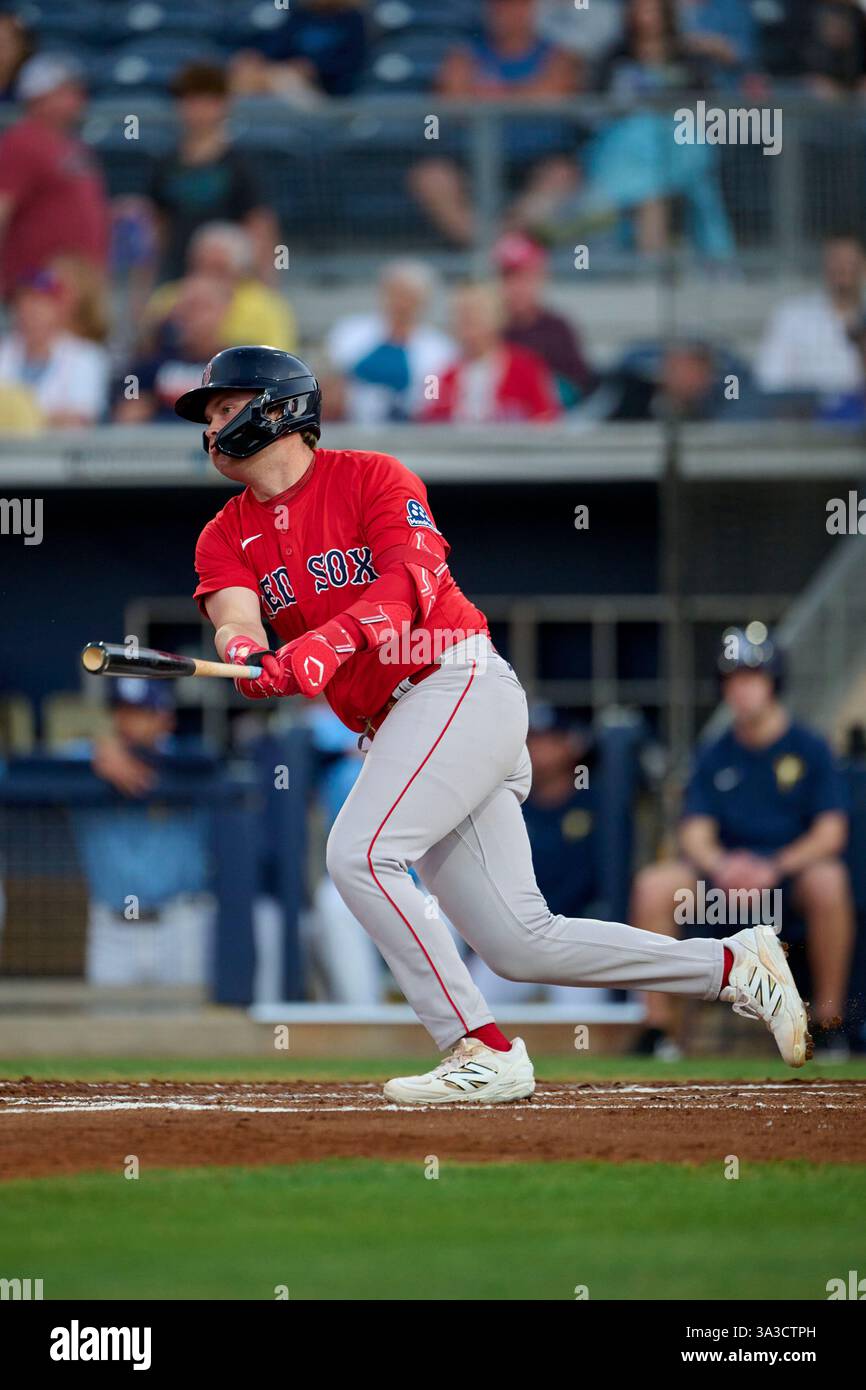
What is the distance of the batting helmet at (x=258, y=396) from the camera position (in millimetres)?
4938

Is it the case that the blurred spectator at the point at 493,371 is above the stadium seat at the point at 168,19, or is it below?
below

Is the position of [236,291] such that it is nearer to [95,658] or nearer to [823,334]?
[823,334]

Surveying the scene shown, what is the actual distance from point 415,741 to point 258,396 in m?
0.93

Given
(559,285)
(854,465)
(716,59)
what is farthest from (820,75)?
(854,465)

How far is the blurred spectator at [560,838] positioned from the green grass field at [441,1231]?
427cm

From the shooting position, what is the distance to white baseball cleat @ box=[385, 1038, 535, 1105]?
5.00 metres

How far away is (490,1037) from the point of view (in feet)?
16.5

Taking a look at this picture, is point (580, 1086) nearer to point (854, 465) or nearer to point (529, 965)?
point (529, 965)

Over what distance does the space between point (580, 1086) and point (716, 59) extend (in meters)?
8.09

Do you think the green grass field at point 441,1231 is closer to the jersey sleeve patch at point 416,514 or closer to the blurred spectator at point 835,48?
the jersey sleeve patch at point 416,514

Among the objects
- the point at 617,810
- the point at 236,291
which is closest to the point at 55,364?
the point at 236,291

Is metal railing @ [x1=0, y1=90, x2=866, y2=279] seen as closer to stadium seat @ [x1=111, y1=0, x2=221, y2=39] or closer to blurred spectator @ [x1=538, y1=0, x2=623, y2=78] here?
blurred spectator @ [x1=538, y1=0, x2=623, y2=78]

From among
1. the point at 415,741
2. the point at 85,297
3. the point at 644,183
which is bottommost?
the point at 415,741

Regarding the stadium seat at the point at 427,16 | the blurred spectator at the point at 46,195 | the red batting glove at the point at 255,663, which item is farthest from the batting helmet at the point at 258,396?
the stadium seat at the point at 427,16
